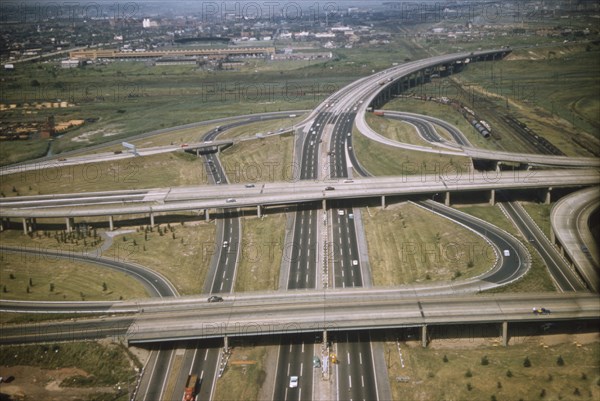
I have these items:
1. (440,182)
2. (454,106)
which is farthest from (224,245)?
(454,106)

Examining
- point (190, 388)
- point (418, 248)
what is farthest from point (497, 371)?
point (190, 388)

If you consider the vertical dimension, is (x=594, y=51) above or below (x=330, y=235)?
above

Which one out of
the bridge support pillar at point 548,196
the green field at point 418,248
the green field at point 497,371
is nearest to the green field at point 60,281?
the green field at point 418,248

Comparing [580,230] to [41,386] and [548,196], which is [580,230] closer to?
[548,196]

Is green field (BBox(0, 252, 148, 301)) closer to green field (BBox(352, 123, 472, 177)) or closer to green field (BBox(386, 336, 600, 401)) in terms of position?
green field (BBox(386, 336, 600, 401))

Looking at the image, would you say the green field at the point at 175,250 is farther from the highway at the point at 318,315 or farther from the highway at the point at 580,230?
the highway at the point at 580,230

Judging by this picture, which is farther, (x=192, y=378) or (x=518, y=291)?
(x=518, y=291)

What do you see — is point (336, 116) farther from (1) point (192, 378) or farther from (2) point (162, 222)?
(1) point (192, 378)
